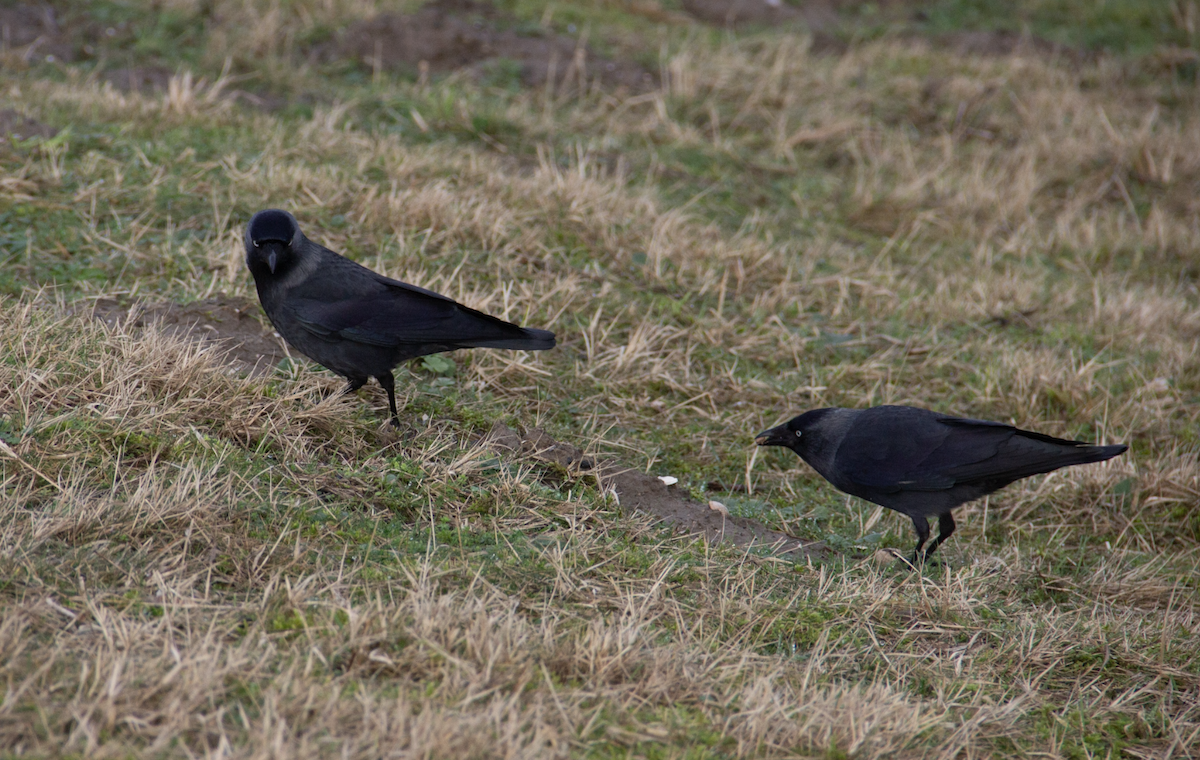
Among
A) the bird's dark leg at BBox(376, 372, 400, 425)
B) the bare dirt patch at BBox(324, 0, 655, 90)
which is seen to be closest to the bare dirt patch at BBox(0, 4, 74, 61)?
the bare dirt patch at BBox(324, 0, 655, 90)

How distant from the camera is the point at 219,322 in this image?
16.4 feet

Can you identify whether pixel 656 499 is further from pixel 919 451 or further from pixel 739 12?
pixel 739 12

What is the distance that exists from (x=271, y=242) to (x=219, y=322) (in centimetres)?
Result: 88

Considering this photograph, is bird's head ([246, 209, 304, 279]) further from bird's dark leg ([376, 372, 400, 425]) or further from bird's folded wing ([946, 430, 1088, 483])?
bird's folded wing ([946, 430, 1088, 483])

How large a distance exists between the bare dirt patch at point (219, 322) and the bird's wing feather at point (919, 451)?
2.69 m

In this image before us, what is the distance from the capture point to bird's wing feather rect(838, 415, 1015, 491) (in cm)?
443

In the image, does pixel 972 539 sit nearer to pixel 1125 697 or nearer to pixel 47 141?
pixel 1125 697

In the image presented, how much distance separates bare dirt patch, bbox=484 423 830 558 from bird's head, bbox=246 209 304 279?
116 centimetres

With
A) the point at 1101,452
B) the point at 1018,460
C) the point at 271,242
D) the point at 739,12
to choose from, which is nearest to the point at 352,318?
the point at 271,242

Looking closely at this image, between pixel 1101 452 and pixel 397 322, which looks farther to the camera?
pixel 397 322

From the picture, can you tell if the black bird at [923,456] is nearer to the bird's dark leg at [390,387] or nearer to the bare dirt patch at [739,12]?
the bird's dark leg at [390,387]

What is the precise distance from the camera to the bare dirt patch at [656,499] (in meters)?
4.31

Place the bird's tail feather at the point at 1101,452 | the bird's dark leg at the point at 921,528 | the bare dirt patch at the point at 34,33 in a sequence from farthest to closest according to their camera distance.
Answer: the bare dirt patch at the point at 34,33 < the bird's dark leg at the point at 921,528 < the bird's tail feather at the point at 1101,452

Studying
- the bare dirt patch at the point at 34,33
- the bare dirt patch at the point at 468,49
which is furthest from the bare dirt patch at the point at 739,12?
the bare dirt patch at the point at 34,33
